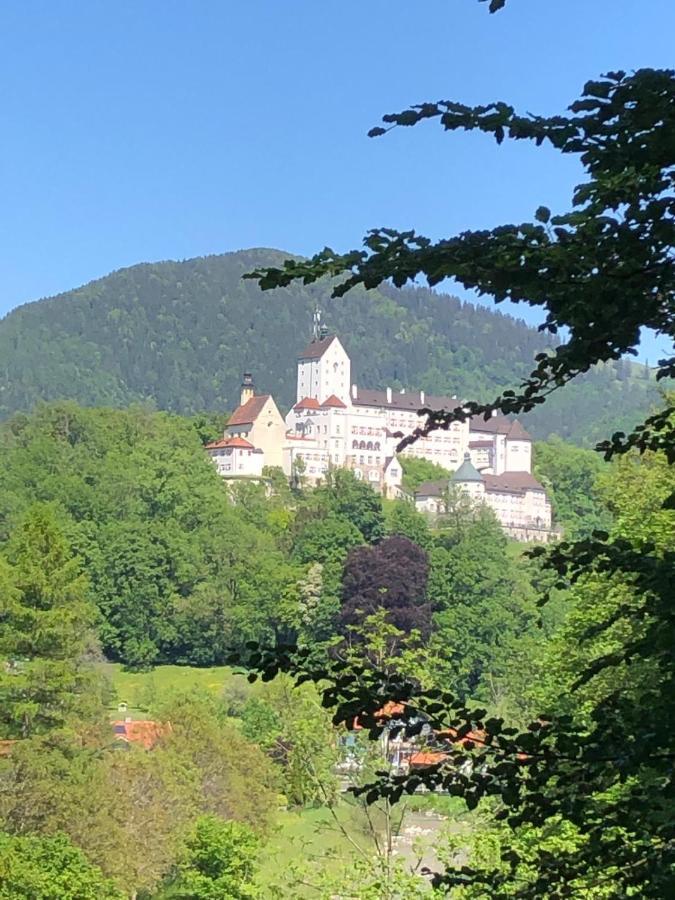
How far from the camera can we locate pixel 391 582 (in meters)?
76.4

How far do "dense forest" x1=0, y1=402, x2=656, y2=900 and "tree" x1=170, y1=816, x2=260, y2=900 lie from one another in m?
0.06

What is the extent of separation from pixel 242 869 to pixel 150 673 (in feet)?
162

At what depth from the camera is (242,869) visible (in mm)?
28375

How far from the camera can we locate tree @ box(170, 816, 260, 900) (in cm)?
2788

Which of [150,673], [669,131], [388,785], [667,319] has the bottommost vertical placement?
[150,673]

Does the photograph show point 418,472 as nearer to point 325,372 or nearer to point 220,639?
point 325,372

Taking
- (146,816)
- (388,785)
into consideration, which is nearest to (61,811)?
(146,816)

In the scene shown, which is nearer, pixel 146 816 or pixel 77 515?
pixel 146 816

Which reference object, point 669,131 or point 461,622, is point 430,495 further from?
point 669,131

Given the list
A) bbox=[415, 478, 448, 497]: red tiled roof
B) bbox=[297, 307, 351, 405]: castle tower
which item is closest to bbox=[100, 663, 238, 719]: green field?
bbox=[415, 478, 448, 497]: red tiled roof

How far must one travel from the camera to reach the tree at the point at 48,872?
933 inches

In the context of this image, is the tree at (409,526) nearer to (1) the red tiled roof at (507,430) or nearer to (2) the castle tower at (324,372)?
(2) the castle tower at (324,372)

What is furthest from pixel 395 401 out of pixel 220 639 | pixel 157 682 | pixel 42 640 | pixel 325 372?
pixel 42 640

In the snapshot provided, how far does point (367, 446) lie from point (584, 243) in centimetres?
12506
